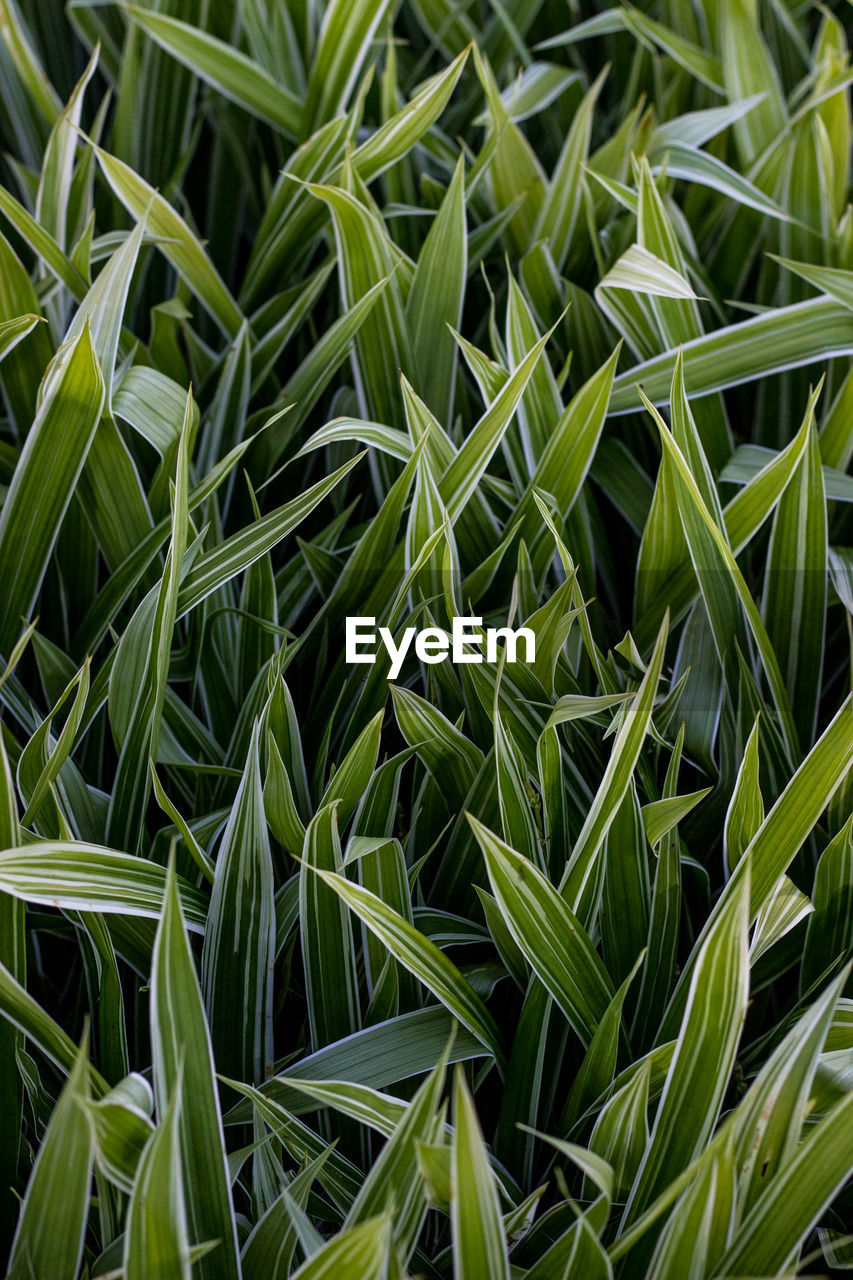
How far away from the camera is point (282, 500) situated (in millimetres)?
732

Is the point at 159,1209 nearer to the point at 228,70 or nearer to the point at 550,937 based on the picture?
the point at 550,937

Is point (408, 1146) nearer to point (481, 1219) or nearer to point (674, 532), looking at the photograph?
point (481, 1219)

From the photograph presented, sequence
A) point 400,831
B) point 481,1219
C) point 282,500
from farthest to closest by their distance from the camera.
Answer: point 282,500, point 400,831, point 481,1219

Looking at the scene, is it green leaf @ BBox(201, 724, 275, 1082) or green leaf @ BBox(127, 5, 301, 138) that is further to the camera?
→ green leaf @ BBox(127, 5, 301, 138)

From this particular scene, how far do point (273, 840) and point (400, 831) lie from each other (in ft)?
0.24

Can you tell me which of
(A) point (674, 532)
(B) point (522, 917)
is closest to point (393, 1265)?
(B) point (522, 917)

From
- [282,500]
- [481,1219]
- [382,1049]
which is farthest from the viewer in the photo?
[282,500]

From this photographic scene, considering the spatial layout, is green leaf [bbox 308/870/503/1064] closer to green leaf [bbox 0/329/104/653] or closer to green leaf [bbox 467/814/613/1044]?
green leaf [bbox 467/814/613/1044]

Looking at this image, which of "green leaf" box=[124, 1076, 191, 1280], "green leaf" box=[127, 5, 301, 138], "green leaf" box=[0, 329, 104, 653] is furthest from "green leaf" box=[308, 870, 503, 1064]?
"green leaf" box=[127, 5, 301, 138]
